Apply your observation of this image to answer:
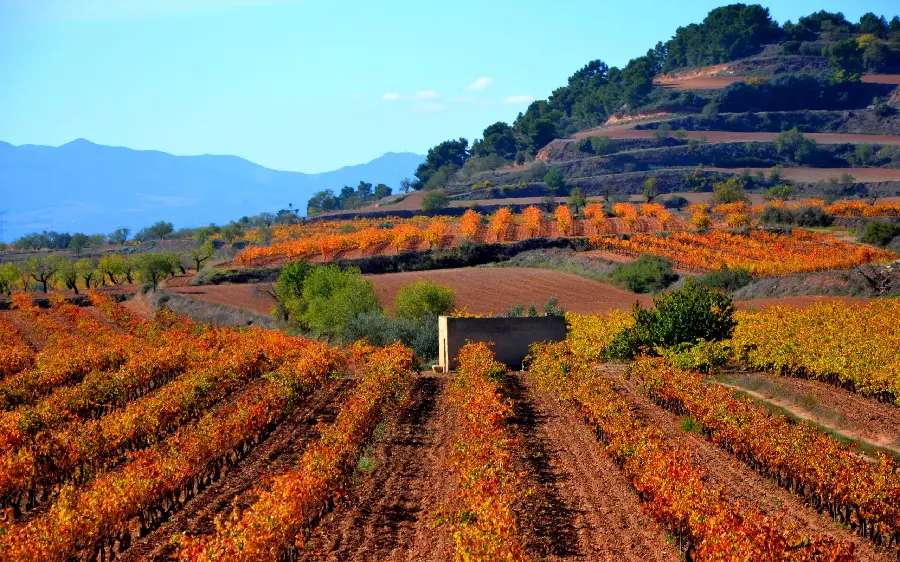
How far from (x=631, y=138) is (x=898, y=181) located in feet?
184

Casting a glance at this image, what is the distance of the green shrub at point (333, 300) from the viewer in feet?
166

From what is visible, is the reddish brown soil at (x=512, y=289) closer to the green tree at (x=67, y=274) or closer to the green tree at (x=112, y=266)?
the green tree at (x=112, y=266)

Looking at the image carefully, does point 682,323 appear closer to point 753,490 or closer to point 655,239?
point 753,490

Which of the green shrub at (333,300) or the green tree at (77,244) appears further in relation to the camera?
the green tree at (77,244)

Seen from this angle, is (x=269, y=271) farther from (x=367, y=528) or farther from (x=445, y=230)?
(x=367, y=528)

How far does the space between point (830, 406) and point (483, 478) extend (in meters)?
13.2

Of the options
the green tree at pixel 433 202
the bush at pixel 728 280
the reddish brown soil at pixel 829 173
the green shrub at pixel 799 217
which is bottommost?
the bush at pixel 728 280

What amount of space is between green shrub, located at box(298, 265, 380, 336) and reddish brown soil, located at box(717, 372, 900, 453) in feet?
77.4

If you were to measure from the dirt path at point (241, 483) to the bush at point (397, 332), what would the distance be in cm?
1390

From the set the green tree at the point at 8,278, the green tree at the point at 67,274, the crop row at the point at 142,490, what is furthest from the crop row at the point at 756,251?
the green tree at the point at 8,278

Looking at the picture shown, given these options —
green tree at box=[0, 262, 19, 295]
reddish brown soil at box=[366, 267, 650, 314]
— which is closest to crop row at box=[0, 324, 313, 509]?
reddish brown soil at box=[366, 267, 650, 314]

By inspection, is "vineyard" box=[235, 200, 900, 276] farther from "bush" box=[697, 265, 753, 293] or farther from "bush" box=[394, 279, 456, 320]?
"bush" box=[394, 279, 456, 320]

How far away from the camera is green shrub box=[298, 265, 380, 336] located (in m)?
50.7

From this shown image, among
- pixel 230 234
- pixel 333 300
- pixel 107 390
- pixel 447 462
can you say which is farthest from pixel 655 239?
pixel 230 234
